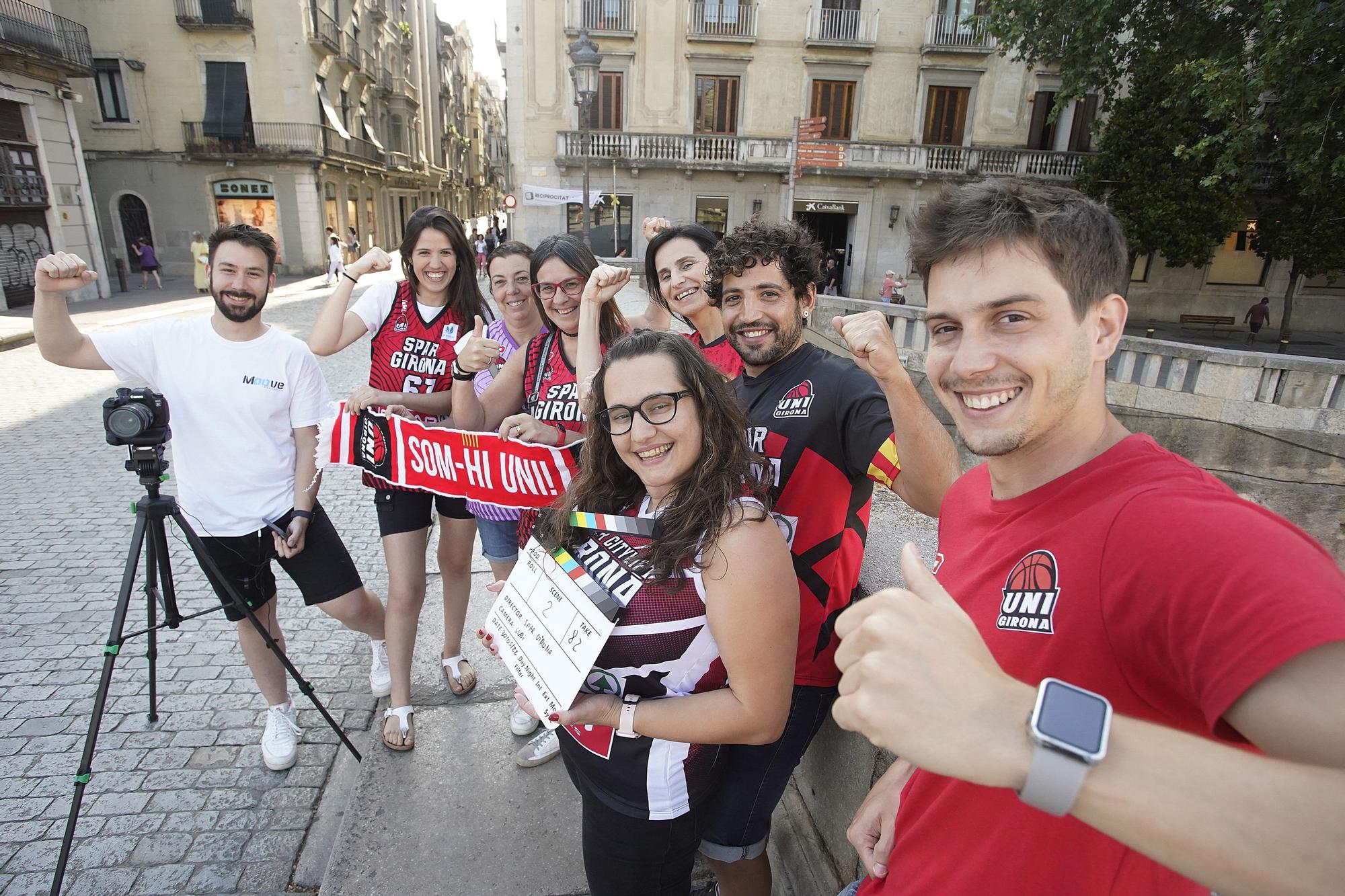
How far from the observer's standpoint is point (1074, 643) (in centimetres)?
105

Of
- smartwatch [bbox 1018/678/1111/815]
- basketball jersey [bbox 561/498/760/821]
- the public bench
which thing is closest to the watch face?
smartwatch [bbox 1018/678/1111/815]

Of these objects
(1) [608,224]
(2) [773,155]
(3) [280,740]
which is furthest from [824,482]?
(1) [608,224]

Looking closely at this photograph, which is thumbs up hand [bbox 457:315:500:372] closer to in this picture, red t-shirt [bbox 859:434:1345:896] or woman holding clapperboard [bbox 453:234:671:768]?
woman holding clapperboard [bbox 453:234:671:768]

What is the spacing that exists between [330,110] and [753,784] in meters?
36.0

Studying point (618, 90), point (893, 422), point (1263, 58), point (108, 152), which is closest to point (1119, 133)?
point (1263, 58)

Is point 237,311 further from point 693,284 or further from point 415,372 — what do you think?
point 693,284

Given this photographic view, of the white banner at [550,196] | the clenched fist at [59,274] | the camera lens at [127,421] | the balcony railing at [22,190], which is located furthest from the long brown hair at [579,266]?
the balcony railing at [22,190]

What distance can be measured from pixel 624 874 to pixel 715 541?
1.09m

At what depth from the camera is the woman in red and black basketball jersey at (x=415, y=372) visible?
3.53m

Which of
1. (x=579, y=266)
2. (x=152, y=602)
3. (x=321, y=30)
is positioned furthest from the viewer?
(x=321, y=30)

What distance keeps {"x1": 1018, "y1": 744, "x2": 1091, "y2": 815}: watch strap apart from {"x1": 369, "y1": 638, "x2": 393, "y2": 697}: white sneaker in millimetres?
3793

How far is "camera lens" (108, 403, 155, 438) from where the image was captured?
2668 millimetres

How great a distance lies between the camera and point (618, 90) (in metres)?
26.5

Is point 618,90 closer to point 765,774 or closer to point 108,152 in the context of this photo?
point 108,152
